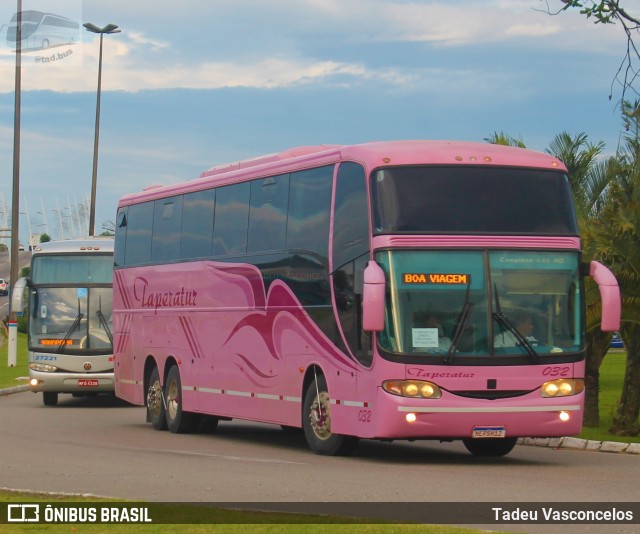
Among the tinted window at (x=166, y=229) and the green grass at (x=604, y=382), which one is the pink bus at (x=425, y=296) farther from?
the green grass at (x=604, y=382)

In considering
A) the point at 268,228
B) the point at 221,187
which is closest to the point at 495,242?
the point at 268,228

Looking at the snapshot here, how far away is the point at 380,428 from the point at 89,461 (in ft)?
11.2

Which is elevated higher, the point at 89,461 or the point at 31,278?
the point at 31,278

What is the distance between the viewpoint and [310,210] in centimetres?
1856

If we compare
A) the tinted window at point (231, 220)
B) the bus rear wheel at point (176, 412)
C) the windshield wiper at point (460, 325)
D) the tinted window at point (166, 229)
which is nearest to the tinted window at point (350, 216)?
the windshield wiper at point (460, 325)

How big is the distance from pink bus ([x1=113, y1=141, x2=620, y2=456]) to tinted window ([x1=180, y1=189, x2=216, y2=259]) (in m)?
2.47

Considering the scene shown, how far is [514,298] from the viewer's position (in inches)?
655

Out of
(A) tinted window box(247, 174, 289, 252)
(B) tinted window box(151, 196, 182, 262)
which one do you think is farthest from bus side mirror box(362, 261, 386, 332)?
(B) tinted window box(151, 196, 182, 262)

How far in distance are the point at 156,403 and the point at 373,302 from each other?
30.9 feet

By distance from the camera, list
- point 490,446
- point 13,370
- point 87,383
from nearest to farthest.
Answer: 1. point 490,446
2. point 87,383
3. point 13,370

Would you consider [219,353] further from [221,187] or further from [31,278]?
[31,278]

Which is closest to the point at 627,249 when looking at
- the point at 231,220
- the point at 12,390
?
the point at 231,220

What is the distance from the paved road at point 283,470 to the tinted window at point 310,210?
275 centimetres

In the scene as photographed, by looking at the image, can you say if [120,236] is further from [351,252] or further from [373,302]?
[373,302]
